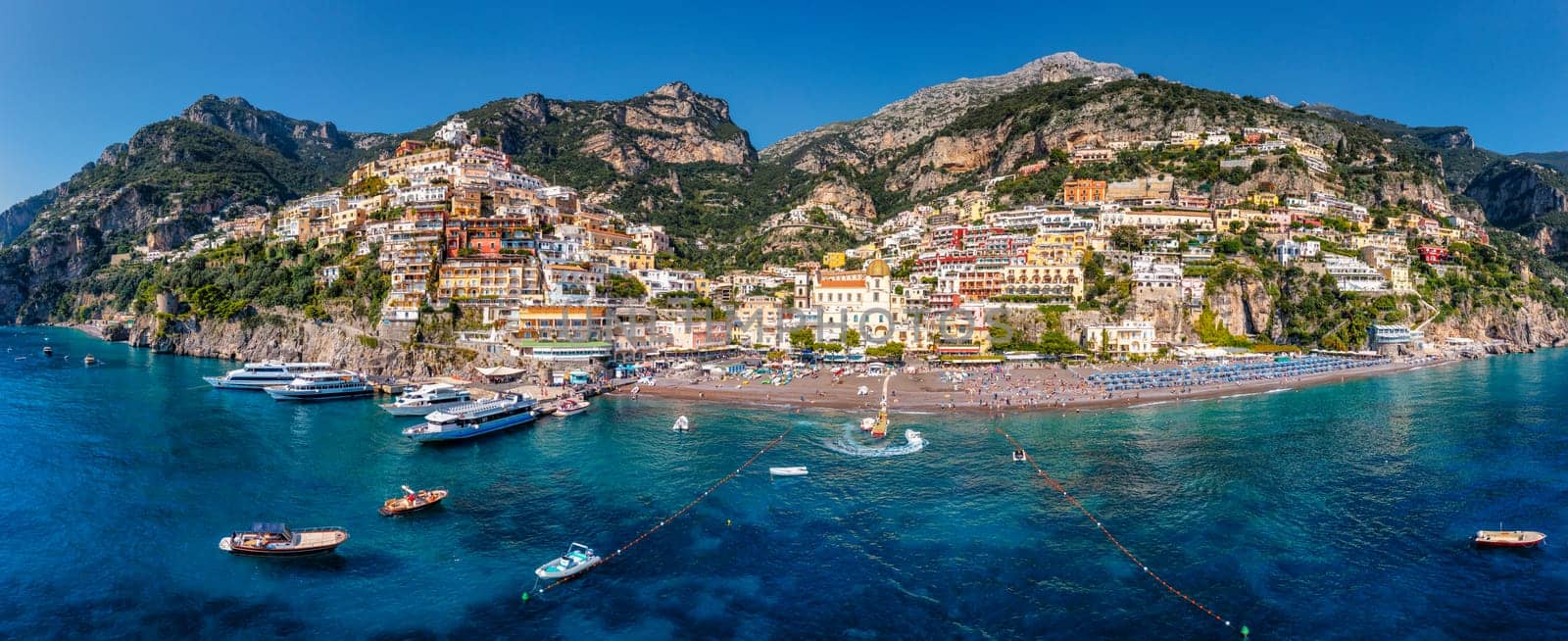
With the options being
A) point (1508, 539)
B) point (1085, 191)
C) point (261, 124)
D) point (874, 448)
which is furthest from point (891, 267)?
point (261, 124)

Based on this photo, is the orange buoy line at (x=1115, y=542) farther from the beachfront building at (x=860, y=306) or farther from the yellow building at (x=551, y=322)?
the yellow building at (x=551, y=322)

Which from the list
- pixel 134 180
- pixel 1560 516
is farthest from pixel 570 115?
pixel 1560 516

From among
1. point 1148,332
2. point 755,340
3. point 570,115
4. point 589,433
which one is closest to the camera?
point 589,433

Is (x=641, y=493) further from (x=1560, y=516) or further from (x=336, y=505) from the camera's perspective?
(x=1560, y=516)

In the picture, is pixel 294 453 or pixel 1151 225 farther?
pixel 1151 225

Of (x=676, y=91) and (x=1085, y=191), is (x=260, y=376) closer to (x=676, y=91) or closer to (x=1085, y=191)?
(x=1085, y=191)
